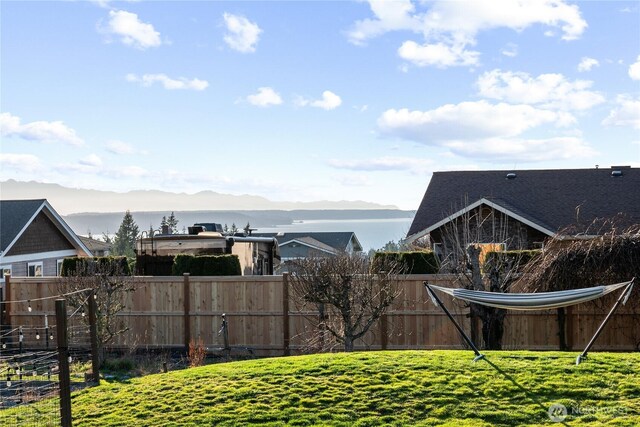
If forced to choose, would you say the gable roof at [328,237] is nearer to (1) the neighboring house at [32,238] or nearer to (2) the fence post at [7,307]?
(1) the neighboring house at [32,238]

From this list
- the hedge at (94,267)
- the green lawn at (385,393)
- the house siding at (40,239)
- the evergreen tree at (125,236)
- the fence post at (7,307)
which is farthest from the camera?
the evergreen tree at (125,236)

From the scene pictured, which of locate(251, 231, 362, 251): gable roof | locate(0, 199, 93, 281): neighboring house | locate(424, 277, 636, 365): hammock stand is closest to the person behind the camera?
locate(424, 277, 636, 365): hammock stand

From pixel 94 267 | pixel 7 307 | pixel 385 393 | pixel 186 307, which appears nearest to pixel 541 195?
pixel 186 307

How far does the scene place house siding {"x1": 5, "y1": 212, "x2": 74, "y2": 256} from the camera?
24.7 metres

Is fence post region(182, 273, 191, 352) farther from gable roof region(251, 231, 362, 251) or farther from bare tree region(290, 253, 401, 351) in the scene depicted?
gable roof region(251, 231, 362, 251)

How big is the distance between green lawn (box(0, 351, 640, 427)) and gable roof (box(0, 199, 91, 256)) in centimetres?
1521

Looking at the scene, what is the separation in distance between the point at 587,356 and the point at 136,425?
5.89m

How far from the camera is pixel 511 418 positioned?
752 cm

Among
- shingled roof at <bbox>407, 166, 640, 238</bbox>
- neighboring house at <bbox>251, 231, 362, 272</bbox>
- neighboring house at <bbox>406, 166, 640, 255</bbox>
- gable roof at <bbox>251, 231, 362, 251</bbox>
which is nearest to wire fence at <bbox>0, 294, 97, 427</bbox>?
neighboring house at <bbox>406, 166, 640, 255</bbox>

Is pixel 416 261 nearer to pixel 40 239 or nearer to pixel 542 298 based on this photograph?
pixel 542 298

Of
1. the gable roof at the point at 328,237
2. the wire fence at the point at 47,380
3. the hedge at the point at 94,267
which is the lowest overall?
the wire fence at the point at 47,380

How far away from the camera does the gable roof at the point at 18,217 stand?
2356 centimetres

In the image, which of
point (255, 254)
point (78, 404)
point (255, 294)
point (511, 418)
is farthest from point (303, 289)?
point (255, 254)

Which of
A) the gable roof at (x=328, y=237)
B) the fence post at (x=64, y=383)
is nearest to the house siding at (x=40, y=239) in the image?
the fence post at (x=64, y=383)
